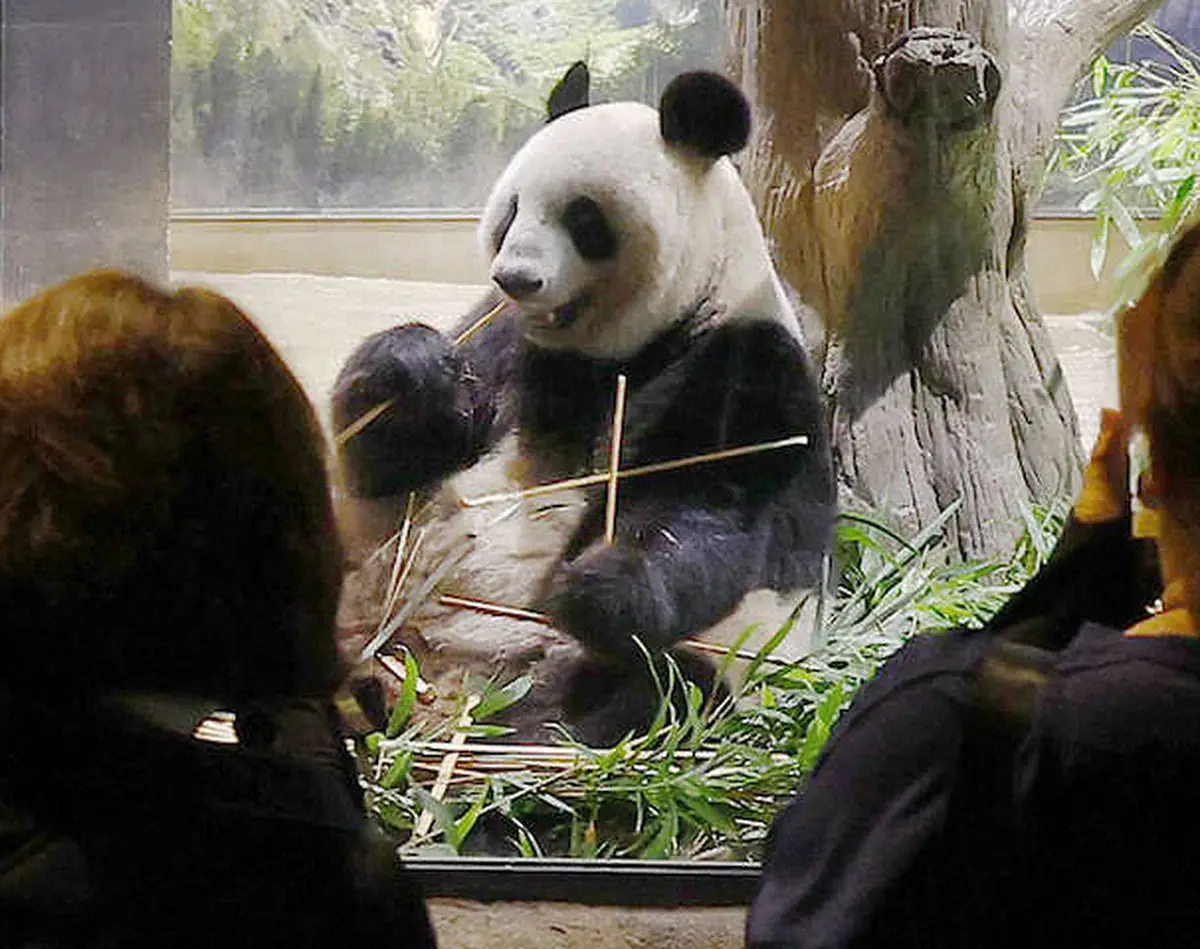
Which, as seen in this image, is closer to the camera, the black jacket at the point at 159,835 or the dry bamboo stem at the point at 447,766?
the black jacket at the point at 159,835

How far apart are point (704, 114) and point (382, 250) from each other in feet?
1.19

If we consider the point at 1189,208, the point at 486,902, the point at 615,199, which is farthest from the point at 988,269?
the point at 486,902

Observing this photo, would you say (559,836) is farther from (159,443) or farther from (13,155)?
(13,155)

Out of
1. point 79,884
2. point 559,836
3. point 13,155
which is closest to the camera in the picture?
point 79,884

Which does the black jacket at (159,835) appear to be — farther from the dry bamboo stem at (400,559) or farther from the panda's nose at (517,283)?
the panda's nose at (517,283)

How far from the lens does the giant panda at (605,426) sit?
1581mm

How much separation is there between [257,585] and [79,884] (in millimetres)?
227

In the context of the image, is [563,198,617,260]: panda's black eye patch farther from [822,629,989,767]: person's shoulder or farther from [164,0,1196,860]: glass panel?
[822,629,989,767]: person's shoulder

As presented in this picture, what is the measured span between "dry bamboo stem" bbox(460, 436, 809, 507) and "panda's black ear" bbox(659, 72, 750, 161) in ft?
1.03

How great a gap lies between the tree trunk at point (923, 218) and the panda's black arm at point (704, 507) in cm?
7

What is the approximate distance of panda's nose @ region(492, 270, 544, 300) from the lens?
1575 mm

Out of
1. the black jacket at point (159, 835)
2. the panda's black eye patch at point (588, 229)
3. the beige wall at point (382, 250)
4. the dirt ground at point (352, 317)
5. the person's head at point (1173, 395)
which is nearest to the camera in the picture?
the person's head at point (1173, 395)

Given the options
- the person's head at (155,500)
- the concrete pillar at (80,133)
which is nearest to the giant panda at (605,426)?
the concrete pillar at (80,133)

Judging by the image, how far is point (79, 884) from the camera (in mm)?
1003
